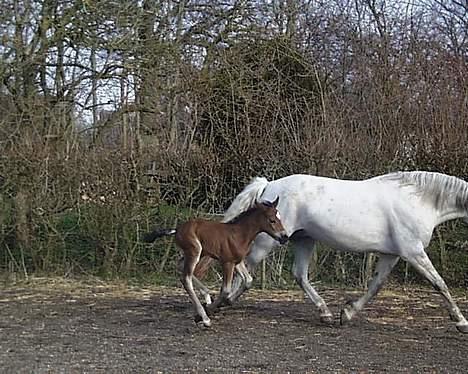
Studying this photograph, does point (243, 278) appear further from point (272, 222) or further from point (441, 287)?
point (441, 287)

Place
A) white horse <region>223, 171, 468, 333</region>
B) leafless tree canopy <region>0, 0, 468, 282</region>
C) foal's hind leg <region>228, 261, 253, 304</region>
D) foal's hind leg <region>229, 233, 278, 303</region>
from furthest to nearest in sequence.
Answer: leafless tree canopy <region>0, 0, 468, 282</region>
foal's hind leg <region>229, 233, 278, 303</region>
foal's hind leg <region>228, 261, 253, 304</region>
white horse <region>223, 171, 468, 333</region>

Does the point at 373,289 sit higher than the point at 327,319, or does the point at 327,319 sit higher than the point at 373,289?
the point at 373,289

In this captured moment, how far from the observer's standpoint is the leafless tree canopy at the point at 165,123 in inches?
389

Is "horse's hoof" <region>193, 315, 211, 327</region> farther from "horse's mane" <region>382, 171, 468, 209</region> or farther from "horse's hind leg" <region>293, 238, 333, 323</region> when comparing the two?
"horse's mane" <region>382, 171, 468, 209</region>

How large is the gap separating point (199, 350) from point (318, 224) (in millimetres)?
1789

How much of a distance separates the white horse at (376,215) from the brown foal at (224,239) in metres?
0.34

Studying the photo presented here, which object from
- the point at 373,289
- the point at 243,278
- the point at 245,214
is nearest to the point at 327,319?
the point at 373,289

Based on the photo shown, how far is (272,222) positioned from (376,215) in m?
0.97

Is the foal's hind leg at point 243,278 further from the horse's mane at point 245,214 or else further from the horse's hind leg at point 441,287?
the horse's hind leg at point 441,287

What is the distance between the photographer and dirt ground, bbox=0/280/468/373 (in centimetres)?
518

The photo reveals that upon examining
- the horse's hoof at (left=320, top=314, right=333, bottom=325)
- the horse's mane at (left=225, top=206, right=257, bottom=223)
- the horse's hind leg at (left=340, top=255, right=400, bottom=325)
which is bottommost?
the horse's hoof at (left=320, top=314, right=333, bottom=325)

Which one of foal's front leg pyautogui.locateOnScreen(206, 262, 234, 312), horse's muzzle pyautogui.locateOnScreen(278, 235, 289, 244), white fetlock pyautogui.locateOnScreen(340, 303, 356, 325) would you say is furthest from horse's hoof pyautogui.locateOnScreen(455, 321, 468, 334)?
foal's front leg pyautogui.locateOnScreen(206, 262, 234, 312)

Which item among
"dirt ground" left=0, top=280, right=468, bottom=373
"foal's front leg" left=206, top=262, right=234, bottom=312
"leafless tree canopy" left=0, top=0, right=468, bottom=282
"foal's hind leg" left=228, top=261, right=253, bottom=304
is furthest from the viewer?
"leafless tree canopy" left=0, top=0, right=468, bottom=282

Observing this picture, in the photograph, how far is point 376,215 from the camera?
6715mm
